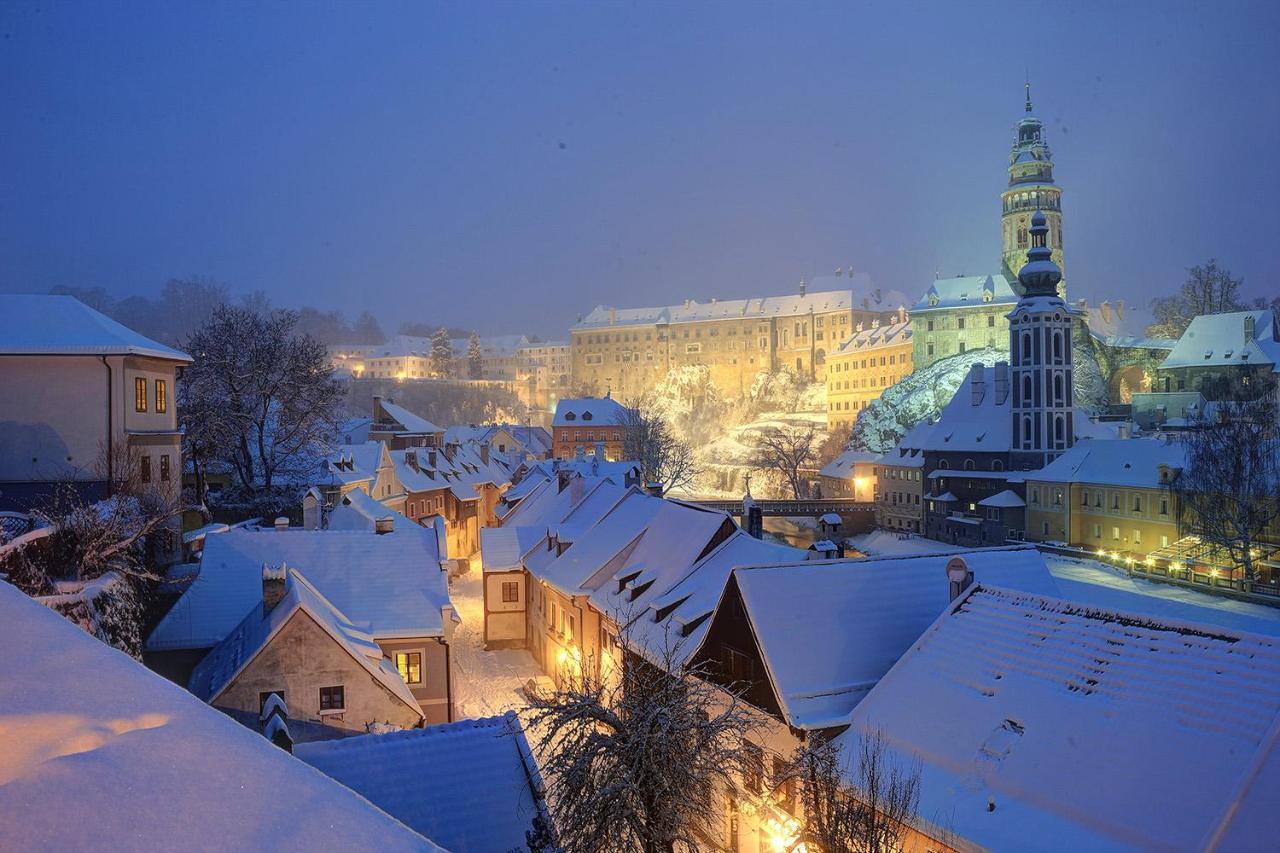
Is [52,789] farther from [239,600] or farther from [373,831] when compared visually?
[239,600]

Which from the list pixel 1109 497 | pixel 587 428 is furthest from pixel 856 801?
pixel 587 428

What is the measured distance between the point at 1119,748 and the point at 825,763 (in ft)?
14.4

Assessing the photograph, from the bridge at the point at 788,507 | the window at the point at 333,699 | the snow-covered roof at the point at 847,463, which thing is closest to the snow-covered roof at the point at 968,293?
the snow-covered roof at the point at 847,463

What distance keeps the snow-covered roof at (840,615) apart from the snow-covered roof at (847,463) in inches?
2664

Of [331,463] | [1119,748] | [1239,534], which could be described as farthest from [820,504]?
[1119,748]

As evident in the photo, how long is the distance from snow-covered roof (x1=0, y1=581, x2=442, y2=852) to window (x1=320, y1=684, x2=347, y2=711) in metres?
18.7

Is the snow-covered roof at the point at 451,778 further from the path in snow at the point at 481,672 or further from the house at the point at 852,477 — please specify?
the house at the point at 852,477

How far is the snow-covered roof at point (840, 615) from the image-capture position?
18.5 m

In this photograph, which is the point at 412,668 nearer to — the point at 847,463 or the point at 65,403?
the point at 65,403

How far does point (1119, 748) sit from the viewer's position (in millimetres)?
12961

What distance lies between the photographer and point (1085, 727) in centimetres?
1362

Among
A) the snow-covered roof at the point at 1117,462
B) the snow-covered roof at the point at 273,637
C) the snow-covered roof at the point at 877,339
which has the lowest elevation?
the snow-covered roof at the point at 273,637

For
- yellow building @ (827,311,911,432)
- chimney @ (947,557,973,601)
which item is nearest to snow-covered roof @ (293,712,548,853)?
chimney @ (947,557,973,601)

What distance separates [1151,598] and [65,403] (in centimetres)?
4583
